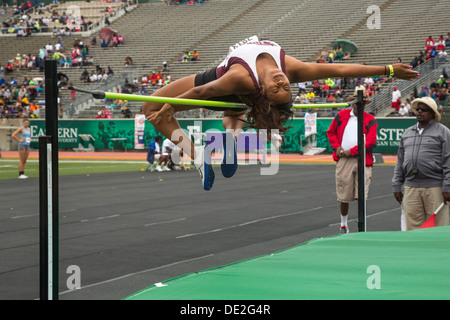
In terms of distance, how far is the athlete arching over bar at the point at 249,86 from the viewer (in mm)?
4941

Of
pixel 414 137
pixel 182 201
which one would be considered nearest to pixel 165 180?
pixel 182 201

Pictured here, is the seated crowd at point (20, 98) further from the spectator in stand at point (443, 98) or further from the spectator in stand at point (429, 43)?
the spectator in stand at point (443, 98)

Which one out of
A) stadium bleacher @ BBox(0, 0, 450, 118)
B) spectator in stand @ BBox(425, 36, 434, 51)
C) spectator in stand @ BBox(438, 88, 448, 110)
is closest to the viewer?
spectator in stand @ BBox(438, 88, 448, 110)

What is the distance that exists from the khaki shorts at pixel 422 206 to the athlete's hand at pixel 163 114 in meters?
3.67

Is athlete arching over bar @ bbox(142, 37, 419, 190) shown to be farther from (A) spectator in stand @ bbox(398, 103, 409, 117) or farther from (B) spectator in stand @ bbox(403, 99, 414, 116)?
(B) spectator in stand @ bbox(403, 99, 414, 116)

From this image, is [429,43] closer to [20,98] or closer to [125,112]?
[125,112]

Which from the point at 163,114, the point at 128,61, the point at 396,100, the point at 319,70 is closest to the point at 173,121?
the point at 163,114

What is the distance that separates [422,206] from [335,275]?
3.71m

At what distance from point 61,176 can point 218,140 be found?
15.9 m

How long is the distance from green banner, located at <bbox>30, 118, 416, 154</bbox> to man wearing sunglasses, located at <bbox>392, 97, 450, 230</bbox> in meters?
19.3

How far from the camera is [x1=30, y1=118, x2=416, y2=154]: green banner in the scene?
27.8 metres

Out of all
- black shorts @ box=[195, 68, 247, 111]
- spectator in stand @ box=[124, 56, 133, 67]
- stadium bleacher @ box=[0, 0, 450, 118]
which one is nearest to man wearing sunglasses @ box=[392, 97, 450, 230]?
black shorts @ box=[195, 68, 247, 111]

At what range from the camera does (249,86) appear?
5.05m

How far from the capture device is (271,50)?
531 centimetres
